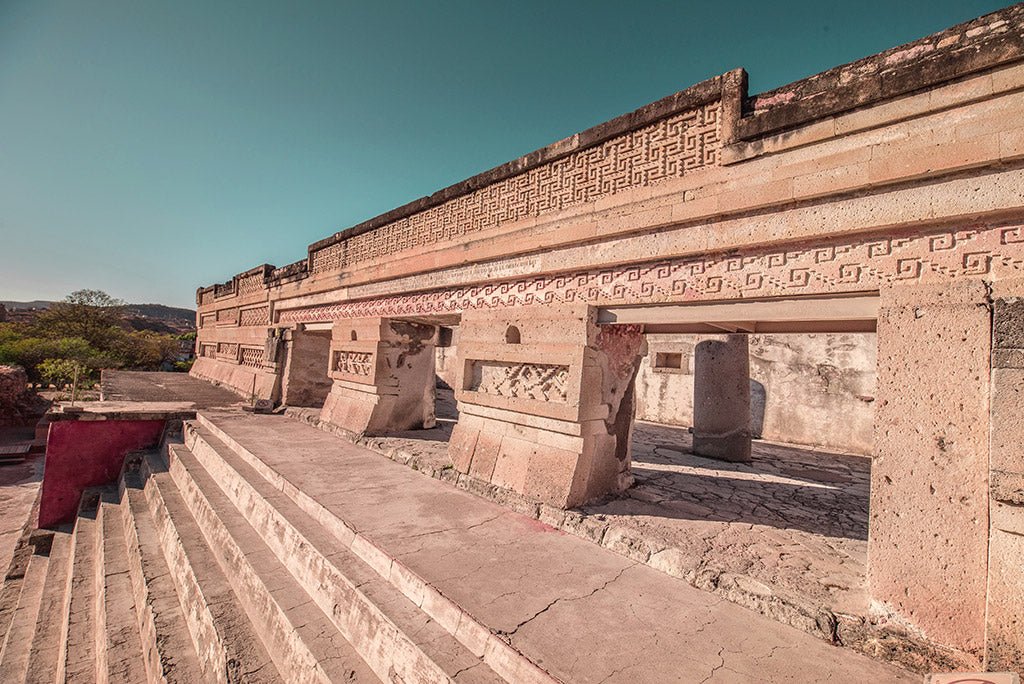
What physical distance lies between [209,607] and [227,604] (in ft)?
0.30

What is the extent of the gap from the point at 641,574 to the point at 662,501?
1.21 metres

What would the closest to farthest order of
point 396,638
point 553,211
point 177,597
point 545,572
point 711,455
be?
point 396,638
point 545,572
point 177,597
point 553,211
point 711,455

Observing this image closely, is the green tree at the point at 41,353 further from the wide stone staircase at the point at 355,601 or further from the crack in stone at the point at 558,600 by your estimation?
the crack in stone at the point at 558,600

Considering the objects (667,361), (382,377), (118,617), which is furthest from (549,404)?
(667,361)

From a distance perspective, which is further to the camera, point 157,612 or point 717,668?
point 157,612

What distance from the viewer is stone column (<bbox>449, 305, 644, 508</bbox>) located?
339 cm

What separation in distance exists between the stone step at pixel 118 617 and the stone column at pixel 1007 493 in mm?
4439

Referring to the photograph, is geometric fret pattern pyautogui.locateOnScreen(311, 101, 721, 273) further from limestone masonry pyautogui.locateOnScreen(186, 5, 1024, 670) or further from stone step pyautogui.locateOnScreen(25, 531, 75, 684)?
stone step pyautogui.locateOnScreen(25, 531, 75, 684)

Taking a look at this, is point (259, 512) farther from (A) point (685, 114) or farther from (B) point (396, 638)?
(A) point (685, 114)

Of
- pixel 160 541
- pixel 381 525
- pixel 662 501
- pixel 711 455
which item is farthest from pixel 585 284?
pixel 160 541

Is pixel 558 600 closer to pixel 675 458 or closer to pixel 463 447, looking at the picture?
pixel 463 447

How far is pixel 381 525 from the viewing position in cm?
288

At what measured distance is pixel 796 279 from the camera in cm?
249

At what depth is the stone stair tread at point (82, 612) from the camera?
3.01 metres
